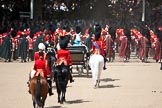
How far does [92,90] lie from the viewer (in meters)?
18.6

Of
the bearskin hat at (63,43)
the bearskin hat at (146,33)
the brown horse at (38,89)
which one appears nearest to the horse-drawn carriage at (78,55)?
the bearskin hat at (63,43)

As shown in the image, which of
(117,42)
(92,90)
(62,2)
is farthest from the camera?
(62,2)

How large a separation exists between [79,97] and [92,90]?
6.07 ft

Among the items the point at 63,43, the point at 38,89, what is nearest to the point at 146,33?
the point at 63,43

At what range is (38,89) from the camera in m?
13.3

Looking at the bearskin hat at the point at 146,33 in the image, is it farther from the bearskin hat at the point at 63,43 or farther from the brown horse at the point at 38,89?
the brown horse at the point at 38,89

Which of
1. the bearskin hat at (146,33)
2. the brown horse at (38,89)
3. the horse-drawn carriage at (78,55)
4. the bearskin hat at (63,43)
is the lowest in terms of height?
the brown horse at (38,89)

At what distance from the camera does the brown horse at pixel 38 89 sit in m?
13.3

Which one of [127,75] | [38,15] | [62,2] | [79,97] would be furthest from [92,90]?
[62,2]

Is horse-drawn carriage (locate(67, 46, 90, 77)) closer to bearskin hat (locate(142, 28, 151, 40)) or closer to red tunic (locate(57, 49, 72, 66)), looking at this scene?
red tunic (locate(57, 49, 72, 66))

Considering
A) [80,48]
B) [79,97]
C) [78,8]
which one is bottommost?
[79,97]

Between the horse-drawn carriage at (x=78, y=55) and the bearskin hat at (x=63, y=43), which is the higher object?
the bearskin hat at (x=63, y=43)

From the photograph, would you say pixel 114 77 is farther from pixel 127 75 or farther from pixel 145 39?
pixel 145 39

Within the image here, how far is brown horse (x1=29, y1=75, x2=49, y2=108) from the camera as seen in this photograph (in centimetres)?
1326
